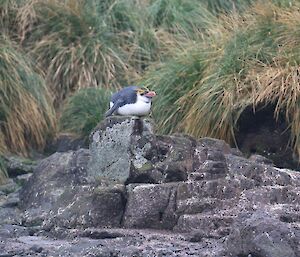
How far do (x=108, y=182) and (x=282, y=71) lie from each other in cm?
231

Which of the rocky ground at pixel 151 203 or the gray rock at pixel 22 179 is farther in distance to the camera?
the gray rock at pixel 22 179

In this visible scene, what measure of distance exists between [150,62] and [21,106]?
179 centimetres

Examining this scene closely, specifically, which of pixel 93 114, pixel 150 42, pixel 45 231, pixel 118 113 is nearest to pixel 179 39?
pixel 150 42

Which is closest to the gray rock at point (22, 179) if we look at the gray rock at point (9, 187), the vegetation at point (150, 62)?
the gray rock at point (9, 187)

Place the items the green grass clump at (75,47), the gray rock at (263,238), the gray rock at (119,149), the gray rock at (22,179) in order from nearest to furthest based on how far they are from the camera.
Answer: the gray rock at (263,238)
the gray rock at (119,149)
the gray rock at (22,179)
the green grass clump at (75,47)

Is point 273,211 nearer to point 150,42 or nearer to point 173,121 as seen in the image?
point 173,121

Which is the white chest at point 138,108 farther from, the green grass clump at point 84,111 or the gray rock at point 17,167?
the green grass clump at point 84,111

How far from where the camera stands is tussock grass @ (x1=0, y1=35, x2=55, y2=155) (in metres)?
9.67

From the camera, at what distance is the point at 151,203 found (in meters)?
6.72

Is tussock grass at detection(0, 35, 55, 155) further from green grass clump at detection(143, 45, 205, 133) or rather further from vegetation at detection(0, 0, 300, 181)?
green grass clump at detection(143, 45, 205, 133)

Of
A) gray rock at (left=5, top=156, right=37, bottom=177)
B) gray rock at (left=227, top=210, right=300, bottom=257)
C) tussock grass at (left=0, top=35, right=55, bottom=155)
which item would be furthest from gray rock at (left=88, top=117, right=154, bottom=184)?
tussock grass at (left=0, top=35, right=55, bottom=155)

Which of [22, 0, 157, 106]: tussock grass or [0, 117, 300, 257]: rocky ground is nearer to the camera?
[0, 117, 300, 257]: rocky ground

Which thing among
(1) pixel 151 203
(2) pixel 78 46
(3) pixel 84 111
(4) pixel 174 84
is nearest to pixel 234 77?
(4) pixel 174 84

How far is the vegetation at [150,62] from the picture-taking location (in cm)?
889
